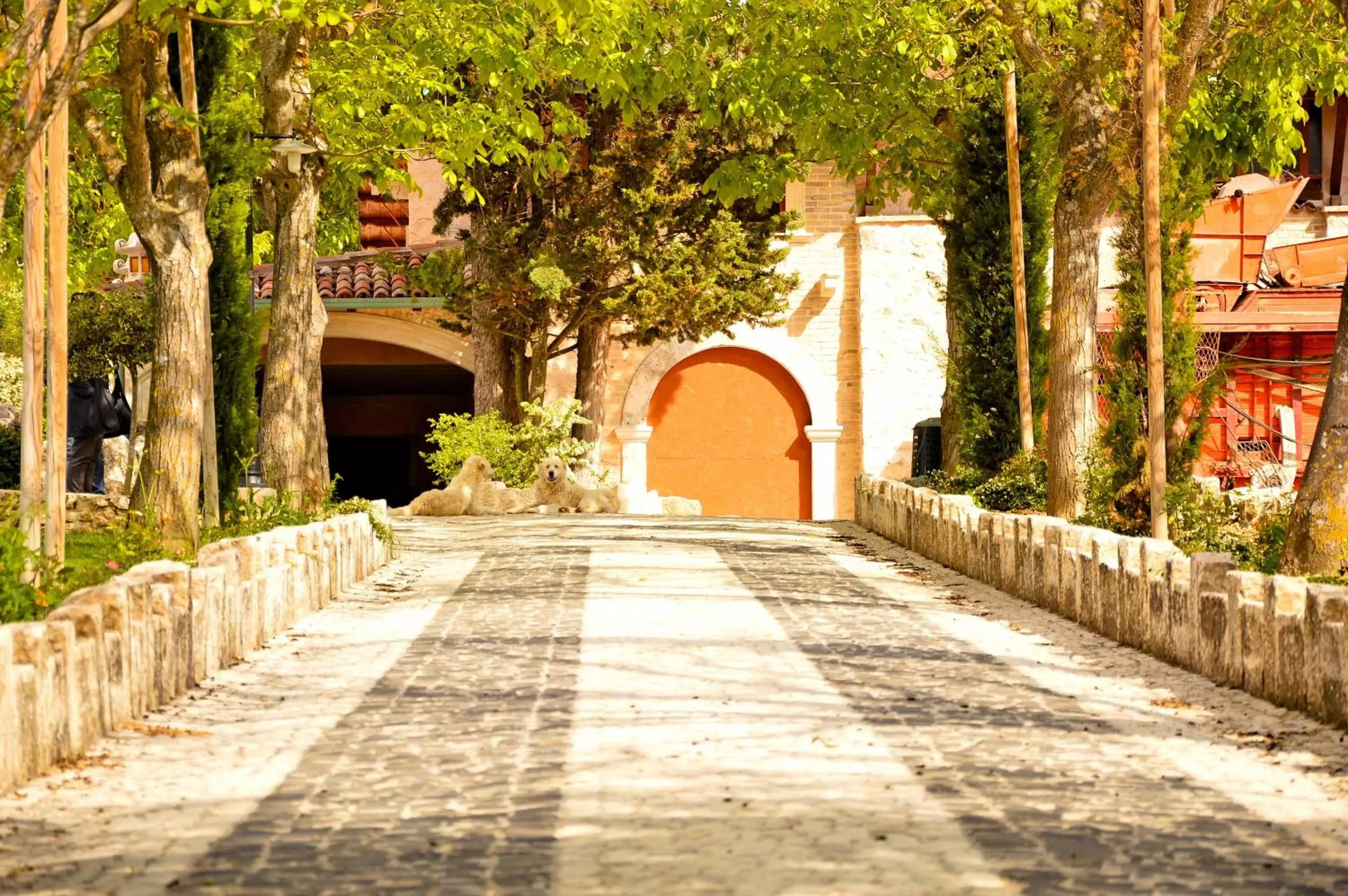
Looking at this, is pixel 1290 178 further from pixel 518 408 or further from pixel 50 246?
pixel 50 246

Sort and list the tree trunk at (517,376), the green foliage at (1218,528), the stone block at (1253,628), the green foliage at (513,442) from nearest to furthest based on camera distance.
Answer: the stone block at (1253,628), the green foliage at (1218,528), the green foliage at (513,442), the tree trunk at (517,376)

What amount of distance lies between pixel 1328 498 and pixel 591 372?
2188cm

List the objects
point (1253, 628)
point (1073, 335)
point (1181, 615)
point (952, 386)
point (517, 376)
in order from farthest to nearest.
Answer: point (517, 376) < point (952, 386) < point (1073, 335) < point (1181, 615) < point (1253, 628)

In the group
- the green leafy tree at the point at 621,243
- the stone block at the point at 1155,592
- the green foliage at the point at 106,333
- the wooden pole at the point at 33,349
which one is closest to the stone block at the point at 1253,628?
the stone block at the point at 1155,592

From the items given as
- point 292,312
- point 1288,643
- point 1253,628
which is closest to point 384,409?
point 292,312

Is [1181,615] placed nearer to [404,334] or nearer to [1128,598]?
[1128,598]

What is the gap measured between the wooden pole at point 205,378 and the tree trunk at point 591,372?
14.8 meters

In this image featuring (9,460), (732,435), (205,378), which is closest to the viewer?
(205,378)

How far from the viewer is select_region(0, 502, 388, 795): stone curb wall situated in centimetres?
717

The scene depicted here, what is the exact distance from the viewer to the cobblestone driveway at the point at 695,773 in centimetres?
556

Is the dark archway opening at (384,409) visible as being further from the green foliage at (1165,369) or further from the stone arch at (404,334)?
the green foliage at (1165,369)

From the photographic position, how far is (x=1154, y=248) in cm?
1586

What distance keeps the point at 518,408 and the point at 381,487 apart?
483 inches

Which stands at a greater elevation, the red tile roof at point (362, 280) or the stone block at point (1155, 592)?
the red tile roof at point (362, 280)
